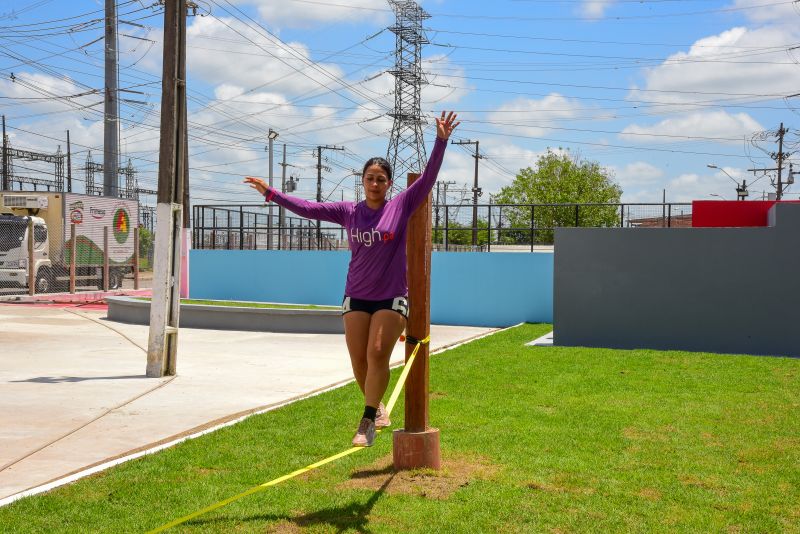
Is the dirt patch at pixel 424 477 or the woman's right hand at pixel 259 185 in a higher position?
the woman's right hand at pixel 259 185

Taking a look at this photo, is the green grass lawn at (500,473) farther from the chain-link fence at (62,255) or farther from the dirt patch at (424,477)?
the chain-link fence at (62,255)

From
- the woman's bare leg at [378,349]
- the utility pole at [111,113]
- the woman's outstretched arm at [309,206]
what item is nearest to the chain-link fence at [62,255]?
the utility pole at [111,113]

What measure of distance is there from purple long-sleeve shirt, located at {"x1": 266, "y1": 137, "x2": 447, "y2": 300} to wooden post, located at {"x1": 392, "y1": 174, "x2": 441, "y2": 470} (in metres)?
0.45

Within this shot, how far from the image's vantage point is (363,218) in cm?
581

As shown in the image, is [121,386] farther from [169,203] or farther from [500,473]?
[500,473]

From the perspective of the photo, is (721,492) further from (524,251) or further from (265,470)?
(524,251)

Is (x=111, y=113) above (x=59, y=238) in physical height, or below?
above

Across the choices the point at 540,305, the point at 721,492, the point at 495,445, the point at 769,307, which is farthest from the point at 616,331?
the point at 721,492

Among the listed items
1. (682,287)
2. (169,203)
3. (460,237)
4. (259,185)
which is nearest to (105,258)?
(460,237)

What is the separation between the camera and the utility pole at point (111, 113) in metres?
39.7

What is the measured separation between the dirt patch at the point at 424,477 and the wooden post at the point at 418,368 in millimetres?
112

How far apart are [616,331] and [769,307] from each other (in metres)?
2.63

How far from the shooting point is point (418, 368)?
639 cm

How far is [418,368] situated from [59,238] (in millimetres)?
27866
